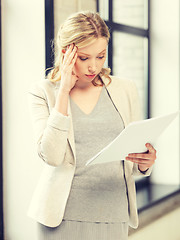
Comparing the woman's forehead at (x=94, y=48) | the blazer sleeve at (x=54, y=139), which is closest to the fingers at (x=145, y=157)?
the blazer sleeve at (x=54, y=139)

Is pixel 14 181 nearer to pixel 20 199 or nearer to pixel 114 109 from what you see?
pixel 20 199

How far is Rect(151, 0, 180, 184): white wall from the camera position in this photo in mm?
3949

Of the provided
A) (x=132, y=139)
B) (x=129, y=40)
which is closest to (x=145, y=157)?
(x=132, y=139)

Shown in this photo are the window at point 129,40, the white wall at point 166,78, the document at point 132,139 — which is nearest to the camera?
the document at point 132,139

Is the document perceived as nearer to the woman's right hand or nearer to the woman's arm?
the woman's arm

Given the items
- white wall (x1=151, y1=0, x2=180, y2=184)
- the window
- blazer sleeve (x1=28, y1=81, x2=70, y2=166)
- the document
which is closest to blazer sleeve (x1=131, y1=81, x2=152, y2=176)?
the document

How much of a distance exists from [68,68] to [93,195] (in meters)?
0.43

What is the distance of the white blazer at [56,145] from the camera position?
1.42 meters

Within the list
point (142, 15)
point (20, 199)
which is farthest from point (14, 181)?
point (142, 15)

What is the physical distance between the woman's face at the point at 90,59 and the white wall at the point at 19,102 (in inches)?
34.0

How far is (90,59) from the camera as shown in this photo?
4.79ft

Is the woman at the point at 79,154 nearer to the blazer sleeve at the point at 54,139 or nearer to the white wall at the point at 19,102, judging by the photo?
the blazer sleeve at the point at 54,139

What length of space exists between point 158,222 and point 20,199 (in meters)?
1.36

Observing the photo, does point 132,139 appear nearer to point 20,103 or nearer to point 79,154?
point 79,154
